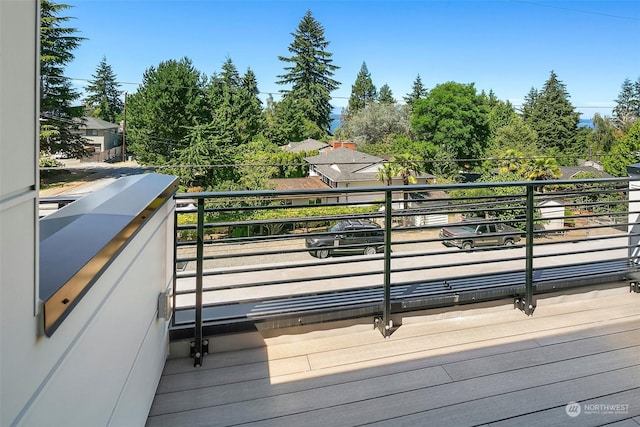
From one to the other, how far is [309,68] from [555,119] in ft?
63.7

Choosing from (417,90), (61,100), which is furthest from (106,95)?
(417,90)

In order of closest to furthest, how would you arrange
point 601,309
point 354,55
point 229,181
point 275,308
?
1. point 275,308
2. point 601,309
3. point 229,181
4. point 354,55

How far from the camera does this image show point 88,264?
2.20ft

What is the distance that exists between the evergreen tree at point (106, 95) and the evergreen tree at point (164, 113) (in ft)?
39.3

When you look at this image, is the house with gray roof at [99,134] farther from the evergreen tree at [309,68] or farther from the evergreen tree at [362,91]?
the evergreen tree at [362,91]

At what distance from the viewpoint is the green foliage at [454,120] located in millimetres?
26859

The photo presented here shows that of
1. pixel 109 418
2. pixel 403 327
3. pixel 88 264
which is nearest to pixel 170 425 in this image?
pixel 109 418

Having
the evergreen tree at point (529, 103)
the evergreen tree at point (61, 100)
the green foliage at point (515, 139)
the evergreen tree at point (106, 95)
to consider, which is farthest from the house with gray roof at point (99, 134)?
the evergreen tree at point (529, 103)

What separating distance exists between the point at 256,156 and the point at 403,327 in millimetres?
19085

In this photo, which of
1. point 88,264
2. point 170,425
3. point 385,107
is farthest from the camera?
point 385,107

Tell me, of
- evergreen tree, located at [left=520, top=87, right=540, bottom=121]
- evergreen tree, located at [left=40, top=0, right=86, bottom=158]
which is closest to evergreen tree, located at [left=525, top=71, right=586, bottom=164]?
evergreen tree, located at [left=520, top=87, right=540, bottom=121]

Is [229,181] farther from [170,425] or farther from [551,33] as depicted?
[551,33]

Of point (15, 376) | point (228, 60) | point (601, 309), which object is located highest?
point (228, 60)

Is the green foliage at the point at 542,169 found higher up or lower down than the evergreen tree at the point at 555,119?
lower down
